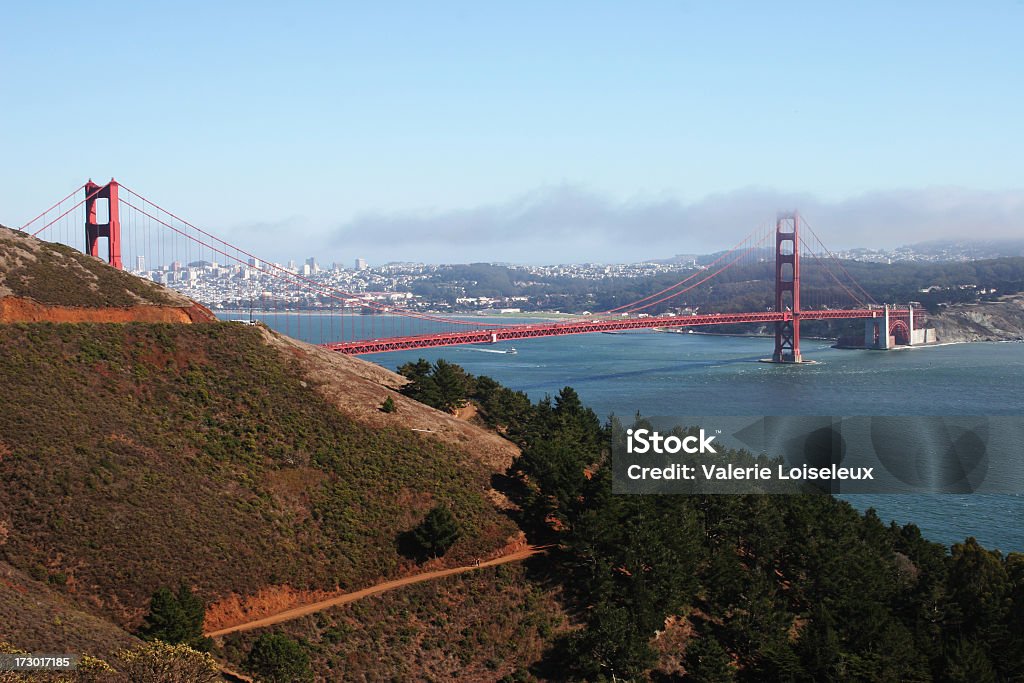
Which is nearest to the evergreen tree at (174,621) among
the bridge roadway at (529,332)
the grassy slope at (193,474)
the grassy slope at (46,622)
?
the grassy slope at (46,622)

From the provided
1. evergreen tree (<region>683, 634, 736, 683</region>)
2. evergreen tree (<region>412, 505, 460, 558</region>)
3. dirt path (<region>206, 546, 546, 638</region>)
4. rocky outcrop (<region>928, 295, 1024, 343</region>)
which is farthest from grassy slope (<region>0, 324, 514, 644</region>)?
rocky outcrop (<region>928, 295, 1024, 343</region>)

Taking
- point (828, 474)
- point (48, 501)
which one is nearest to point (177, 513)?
point (48, 501)

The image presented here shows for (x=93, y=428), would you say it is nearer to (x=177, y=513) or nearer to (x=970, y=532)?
(x=177, y=513)

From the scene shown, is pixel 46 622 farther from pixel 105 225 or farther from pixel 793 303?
pixel 793 303

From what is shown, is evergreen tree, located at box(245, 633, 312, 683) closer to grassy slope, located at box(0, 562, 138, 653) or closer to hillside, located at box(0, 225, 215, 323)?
grassy slope, located at box(0, 562, 138, 653)

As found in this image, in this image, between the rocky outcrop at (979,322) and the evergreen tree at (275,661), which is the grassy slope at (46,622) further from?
the rocky outcrop at (979,322)

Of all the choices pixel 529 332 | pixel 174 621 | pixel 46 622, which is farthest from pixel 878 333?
pixel 46 622
